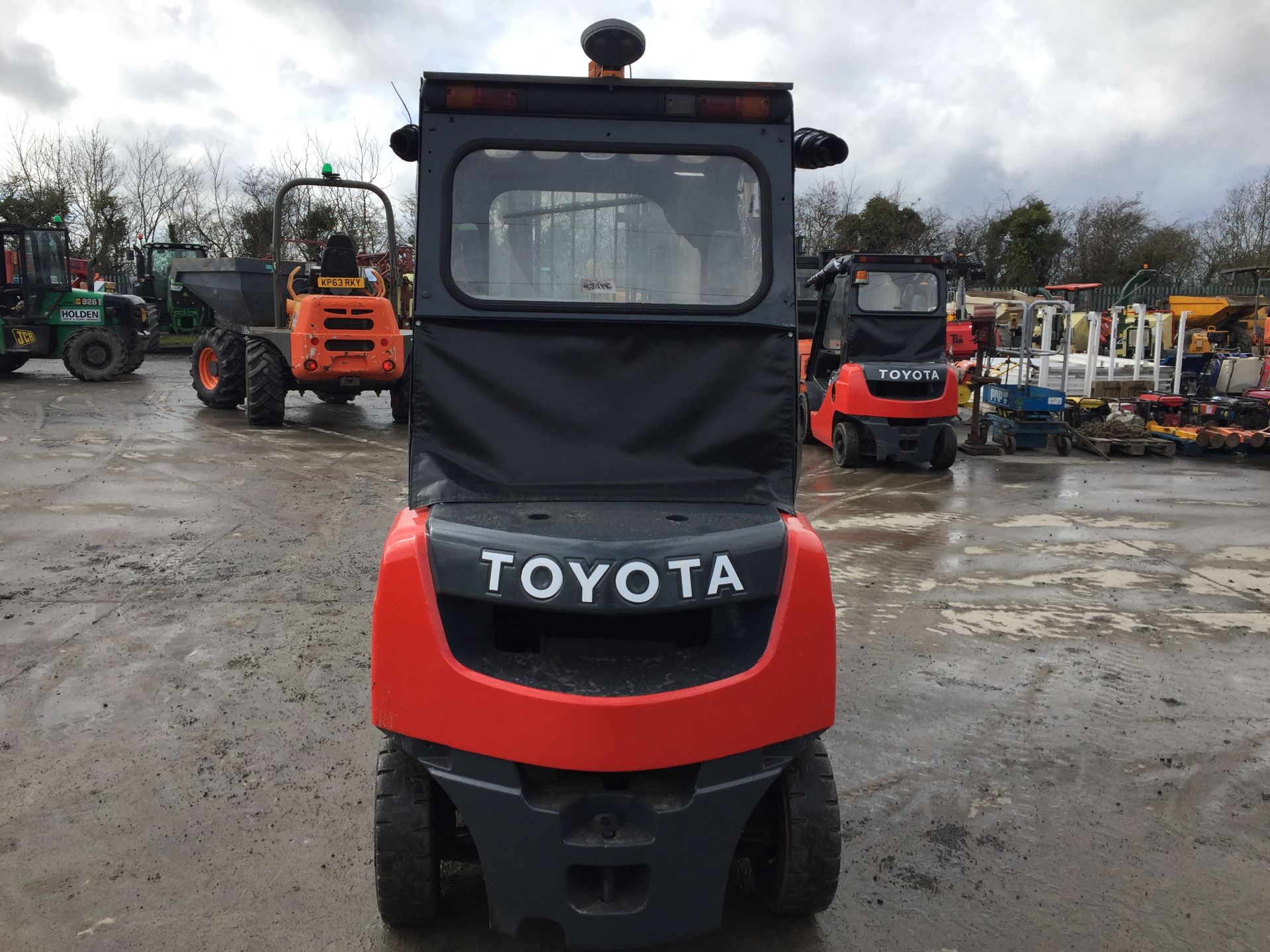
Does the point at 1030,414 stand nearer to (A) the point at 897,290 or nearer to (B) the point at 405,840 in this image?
(A) the point at 897,290

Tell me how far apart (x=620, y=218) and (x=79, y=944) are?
2.54 m

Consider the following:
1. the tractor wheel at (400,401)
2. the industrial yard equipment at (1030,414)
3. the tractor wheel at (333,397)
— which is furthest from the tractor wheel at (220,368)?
the industrial yard equipment at (1030,414)

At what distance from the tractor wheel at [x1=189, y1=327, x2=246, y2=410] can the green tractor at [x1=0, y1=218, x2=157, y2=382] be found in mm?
4051

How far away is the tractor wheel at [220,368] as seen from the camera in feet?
42.3

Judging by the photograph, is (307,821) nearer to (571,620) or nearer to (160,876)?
(160,876)

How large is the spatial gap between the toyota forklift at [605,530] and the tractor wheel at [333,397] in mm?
9707

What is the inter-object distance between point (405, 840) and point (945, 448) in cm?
875

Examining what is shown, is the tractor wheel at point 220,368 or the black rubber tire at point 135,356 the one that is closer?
the tractor wheel at point 220,368

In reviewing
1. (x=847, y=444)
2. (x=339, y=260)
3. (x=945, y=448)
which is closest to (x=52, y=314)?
(x=339, y=260)

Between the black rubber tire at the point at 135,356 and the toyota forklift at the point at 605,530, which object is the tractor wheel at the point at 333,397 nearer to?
the black rubber tire at the point at 135,356

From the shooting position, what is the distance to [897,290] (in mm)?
10719

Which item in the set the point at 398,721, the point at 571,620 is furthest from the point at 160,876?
the point at 571,620

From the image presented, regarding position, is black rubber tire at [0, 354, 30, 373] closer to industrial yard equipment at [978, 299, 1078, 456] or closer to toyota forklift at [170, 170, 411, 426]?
toyota forklift at [170, 170, 411, 426]

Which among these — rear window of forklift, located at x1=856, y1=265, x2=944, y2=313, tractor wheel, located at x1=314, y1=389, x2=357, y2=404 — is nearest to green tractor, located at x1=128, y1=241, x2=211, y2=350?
tractor wheel, located at x1=314, y1=389, x2=357, y2=404
